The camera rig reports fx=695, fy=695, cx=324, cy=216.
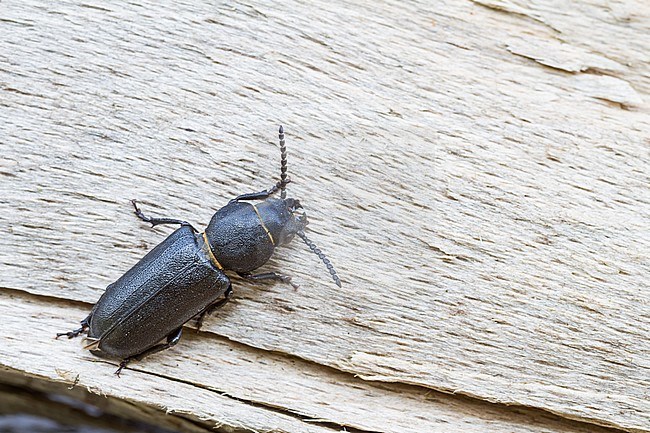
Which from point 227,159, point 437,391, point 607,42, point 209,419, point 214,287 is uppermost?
point 607,42

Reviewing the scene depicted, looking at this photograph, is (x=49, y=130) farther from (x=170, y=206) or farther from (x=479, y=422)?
(x=479, y=422)

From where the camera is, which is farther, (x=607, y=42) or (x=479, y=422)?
(x=607, y=42)

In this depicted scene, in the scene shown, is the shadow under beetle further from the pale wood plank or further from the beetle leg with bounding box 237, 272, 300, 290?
the pale wood plank

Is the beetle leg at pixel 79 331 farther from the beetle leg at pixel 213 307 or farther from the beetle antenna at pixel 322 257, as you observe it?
the beetle antenna at pixel 322 257

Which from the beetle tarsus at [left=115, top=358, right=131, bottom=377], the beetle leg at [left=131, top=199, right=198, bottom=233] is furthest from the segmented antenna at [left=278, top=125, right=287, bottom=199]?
the beetle tarsus at [left=115, top=358, right=131, bottom=377]

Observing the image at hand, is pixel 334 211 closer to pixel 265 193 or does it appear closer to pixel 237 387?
pixel 265 193

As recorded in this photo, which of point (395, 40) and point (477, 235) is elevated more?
point (395, 40)

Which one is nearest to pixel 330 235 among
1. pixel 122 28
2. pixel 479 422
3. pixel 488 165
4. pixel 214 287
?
pixel 214 287
